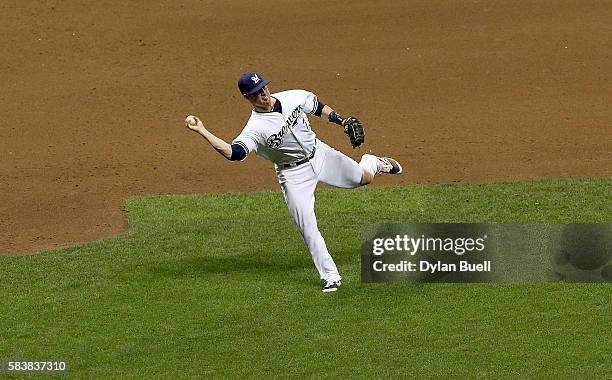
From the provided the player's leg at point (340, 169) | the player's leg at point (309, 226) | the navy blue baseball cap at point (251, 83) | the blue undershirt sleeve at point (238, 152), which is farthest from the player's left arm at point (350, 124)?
the blue undershirt sleeve at point (238, 152)

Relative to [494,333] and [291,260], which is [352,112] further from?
[494,333]

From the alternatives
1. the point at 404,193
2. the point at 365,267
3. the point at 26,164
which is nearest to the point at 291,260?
the point at 365,267

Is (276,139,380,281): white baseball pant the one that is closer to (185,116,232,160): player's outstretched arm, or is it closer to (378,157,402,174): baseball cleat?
(378,157,402,174): baseball cleat

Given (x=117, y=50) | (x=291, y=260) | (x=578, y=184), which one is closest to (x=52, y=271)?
(x=291, y=260)

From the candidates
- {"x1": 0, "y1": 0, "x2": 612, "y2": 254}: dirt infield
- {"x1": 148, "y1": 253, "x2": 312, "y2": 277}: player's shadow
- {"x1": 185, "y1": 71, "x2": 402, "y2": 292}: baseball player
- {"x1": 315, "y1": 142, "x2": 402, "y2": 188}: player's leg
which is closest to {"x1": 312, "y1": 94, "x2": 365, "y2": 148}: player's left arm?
{"x1": 185, "y1": 71, "x2": 402, "y2": 292}: baseball player

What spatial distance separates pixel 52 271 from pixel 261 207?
297 cm

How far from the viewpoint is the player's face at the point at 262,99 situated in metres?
11.2

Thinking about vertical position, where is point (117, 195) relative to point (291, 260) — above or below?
above

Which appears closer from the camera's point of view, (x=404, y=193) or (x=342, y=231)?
(x=342, y=231)

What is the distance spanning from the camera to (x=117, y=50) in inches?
781

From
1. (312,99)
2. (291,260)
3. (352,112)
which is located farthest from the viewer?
(352,112)

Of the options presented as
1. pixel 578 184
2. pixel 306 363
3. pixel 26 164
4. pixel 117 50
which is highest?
pixel 117 50

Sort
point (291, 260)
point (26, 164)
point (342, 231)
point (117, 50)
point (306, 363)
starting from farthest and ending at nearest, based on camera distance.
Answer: point (117, 50), point (26, 164), point (342, 231), point (291, 260), point (306, 363)

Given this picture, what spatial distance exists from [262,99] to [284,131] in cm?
38
